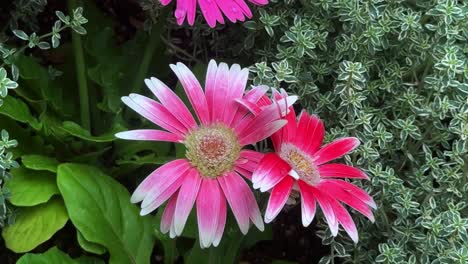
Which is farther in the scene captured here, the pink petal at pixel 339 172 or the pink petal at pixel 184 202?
the pink petal at pixel 339 172

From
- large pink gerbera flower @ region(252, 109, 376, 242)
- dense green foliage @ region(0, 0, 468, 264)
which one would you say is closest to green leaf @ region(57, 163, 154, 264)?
dense green foliage @ region(0, 0, 468, 264)

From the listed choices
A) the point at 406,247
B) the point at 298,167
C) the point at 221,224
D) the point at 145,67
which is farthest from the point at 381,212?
the point at 145,67

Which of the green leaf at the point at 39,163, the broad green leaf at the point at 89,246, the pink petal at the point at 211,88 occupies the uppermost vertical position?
the pink petal at the point at 211,88

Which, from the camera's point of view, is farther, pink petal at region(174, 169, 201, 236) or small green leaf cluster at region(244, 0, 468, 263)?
small green leaf cluster at region(244, 0, 468, 263)

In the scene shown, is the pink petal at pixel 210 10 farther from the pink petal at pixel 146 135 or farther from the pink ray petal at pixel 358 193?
the pink ray petal at pixel 358 193

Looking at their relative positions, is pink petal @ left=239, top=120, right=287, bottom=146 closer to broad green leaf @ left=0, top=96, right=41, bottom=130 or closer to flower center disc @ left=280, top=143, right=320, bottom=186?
flower center disc @ left=280, top=143, right=320, bottom=186

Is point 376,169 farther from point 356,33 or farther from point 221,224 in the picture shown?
point 221,224

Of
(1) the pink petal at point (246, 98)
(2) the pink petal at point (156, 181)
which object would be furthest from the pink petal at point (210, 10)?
(2) the pink petal at point (156, 181)
